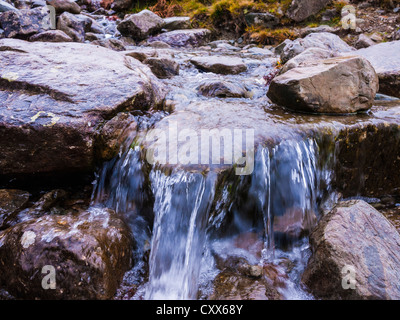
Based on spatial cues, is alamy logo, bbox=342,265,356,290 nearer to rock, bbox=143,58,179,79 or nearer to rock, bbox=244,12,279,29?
rock, bbox=143,58,179,79

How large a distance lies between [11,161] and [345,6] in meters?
13.5

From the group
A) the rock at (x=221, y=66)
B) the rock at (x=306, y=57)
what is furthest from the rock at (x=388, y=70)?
the rock at (x=221, y=66)


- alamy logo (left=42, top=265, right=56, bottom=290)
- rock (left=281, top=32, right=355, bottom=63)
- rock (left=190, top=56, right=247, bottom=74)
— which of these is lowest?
rock (left=190, top=56, right=247, bottom=74)

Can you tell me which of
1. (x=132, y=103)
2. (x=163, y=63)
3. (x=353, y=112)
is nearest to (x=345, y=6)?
(x=163, y=63)

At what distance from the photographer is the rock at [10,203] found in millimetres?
2596

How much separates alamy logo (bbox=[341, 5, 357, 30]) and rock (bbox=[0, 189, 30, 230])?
12.2 metres

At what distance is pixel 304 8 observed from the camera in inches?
462

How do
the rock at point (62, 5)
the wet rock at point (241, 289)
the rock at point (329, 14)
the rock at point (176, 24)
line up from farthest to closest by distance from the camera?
the rock at point (176, 24)
the rock at point (329, 14)
the rock at point (62, 5)
the wet rock at point (241, 289)

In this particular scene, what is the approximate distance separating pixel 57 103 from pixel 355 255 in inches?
122

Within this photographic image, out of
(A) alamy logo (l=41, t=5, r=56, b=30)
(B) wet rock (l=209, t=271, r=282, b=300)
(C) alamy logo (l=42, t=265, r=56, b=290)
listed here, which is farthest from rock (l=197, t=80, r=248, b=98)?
(A) alamy logo (l=41, t=5, r=56, b=30)

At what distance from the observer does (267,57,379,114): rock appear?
3297mm

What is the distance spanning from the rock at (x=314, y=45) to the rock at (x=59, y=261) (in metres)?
5.56

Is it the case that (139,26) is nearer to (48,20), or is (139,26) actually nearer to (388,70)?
(48,20)

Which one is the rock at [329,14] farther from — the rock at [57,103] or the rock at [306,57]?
the rock at [57,103]
